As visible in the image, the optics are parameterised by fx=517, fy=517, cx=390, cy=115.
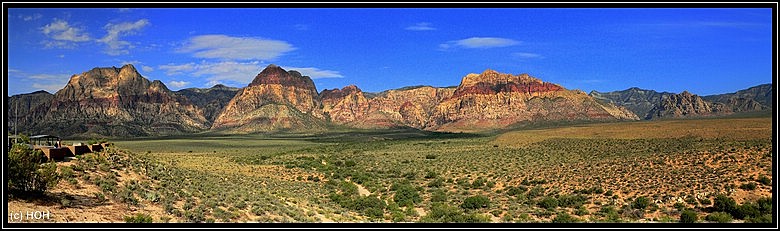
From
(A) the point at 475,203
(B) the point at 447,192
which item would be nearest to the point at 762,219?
(A) the point at 475,203

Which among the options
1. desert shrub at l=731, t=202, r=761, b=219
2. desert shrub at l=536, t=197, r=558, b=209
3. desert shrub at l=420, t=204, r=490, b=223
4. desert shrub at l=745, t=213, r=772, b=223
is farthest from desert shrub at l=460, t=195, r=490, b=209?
desert shrub at l=745, t=213, r=772, b=223

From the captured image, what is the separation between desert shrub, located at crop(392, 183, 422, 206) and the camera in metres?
27.9

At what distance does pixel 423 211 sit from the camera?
25438 mm

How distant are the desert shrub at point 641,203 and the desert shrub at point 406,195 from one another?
10.7m

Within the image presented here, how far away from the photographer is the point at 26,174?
1802 cm

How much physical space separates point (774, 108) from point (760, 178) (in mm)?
11558

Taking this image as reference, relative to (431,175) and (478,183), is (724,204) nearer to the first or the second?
(478,183)

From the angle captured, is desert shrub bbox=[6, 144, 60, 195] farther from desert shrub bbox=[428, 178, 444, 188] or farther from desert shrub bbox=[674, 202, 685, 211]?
desert shrub bbox=[674, 202, 685, 211]

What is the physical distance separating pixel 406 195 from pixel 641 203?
486 inches

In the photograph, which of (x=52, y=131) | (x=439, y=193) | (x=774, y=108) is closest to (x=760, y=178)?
(x=774, y=108)

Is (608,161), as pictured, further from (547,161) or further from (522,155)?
(522,155)

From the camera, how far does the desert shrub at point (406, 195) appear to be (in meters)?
27.9

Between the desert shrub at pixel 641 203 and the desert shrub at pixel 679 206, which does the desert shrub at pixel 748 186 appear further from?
the desert shrub at pixel 641 203

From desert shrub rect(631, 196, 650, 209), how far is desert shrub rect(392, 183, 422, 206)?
10.7m
